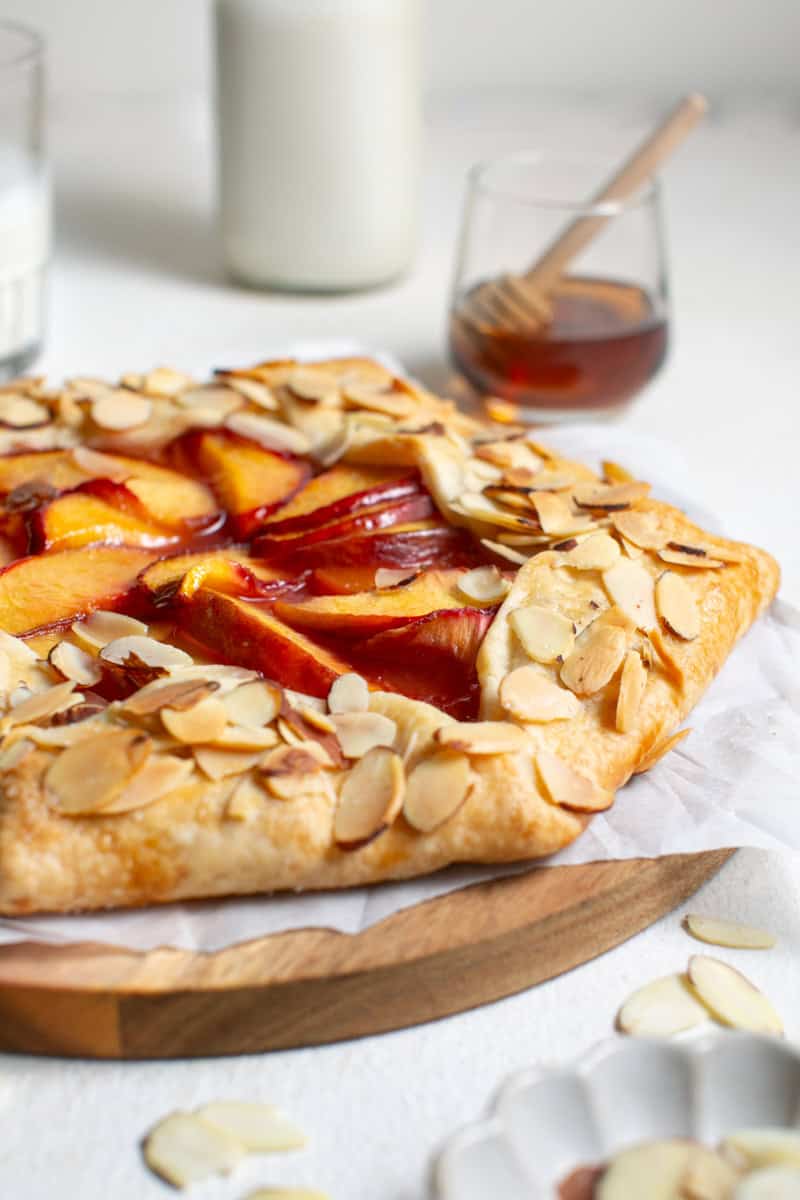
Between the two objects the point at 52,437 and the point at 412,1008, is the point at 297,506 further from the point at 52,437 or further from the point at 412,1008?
the point at 412,1008

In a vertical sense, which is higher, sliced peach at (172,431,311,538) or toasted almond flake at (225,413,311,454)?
toasted almond flake at (225,413,311,454)

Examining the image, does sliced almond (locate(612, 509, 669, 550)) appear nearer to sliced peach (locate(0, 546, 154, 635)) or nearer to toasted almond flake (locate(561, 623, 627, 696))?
toasted almond flake (locate(561, 623, 627, 696))

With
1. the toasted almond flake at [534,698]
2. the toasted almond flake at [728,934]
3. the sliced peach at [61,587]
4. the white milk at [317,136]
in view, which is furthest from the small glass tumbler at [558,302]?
the toasted almond flake at [728,934]

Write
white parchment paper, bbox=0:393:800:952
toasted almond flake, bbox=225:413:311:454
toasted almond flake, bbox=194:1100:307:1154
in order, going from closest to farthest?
toasted almond flake, bbox=194:1100:307:1154 < white parchment paper, bbox=0:393:800:952 < toasted almond flake, bbox=225:413:311:454

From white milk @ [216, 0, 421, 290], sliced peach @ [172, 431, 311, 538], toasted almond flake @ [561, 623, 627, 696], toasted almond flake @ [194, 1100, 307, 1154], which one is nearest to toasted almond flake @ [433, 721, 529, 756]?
toasted almond flake @ [561, 623, 627, 696]

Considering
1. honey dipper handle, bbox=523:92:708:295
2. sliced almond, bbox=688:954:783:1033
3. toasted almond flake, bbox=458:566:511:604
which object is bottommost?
sliced almond, bbox=688:954:783:1033

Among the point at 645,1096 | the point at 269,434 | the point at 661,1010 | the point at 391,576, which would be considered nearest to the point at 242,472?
the point at 269,434
